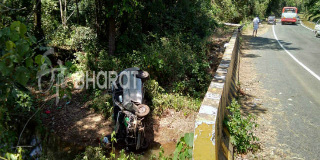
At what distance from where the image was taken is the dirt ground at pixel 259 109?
413cm

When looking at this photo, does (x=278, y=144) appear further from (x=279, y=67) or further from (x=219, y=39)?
(x=219, y=39)

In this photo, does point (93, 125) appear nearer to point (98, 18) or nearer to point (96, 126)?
point (96, 126)

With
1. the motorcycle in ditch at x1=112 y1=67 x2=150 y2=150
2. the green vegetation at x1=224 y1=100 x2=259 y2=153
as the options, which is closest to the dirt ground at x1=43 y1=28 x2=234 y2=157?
the motorcycle in ditch at x1=112 y1=67 x2=150 y2=150

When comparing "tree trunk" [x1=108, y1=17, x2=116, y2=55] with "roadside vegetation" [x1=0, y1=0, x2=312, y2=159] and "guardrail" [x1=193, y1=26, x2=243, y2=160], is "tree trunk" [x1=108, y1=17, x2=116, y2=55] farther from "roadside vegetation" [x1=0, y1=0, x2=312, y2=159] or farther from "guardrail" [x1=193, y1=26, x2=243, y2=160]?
"guardrail" [x1=193, y1=26, x2=243, y2=160]

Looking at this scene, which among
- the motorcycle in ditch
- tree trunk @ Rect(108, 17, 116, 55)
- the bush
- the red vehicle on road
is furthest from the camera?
the red vehicle on road

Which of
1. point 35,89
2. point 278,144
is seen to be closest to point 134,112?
point 278,144

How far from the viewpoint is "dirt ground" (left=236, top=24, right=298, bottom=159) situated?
4129 mm

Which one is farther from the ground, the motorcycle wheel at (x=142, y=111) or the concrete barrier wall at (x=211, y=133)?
the concrete barrier wall at (x=211, y=133)

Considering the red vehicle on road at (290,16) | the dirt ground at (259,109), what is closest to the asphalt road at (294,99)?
the dirt ground at (259,109)

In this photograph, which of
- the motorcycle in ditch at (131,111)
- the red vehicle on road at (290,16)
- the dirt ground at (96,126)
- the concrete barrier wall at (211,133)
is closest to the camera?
the concrete barrier wall at (211,133)

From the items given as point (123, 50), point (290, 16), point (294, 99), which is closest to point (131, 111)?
point (294, 99)

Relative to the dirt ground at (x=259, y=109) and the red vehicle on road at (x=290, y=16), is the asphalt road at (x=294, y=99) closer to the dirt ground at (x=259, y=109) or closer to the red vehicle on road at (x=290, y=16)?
the dirt ground at (x=259, y=109)

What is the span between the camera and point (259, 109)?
6.02m

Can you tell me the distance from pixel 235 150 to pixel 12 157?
3194 mm
